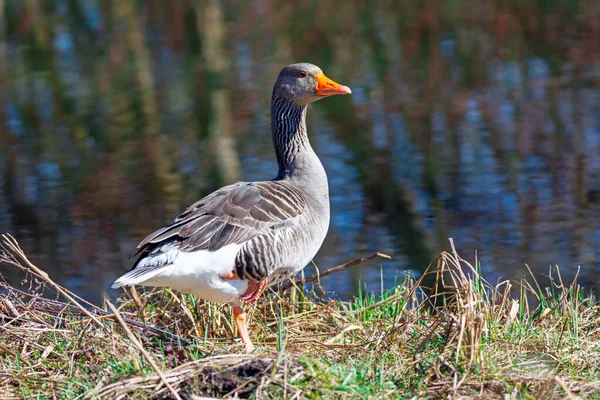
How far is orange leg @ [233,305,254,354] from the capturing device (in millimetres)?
4809

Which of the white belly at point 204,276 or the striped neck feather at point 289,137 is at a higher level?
the striped neck feather at point 289,137

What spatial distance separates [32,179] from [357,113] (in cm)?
486

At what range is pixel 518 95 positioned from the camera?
13.3 meters

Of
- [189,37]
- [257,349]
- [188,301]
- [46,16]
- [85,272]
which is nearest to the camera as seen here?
[257,349]

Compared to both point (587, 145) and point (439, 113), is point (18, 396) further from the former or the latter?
point (439, 113)

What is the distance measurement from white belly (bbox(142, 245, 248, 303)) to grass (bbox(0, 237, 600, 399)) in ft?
0.90

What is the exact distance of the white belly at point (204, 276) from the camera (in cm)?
475

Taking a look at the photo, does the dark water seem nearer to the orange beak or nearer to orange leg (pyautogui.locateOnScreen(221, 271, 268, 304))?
the orange beak

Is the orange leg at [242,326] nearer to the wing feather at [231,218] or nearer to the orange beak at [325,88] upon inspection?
the wing feather at [231,218]

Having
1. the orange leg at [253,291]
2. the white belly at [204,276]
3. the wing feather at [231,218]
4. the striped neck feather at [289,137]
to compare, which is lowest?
the orange leg at [253,291]

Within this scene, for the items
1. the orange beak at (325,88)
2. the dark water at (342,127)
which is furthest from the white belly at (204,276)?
the dark water at (342,127)

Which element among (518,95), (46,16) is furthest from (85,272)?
(46,16)

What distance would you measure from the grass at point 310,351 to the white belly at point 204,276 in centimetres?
27

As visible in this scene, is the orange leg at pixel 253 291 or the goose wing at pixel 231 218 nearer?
the goose wing at pixel 231 218
